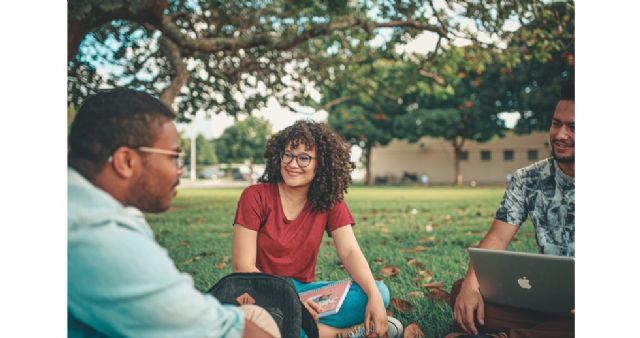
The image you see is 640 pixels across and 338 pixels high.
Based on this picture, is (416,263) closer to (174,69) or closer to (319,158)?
(319,158)

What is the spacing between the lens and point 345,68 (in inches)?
281

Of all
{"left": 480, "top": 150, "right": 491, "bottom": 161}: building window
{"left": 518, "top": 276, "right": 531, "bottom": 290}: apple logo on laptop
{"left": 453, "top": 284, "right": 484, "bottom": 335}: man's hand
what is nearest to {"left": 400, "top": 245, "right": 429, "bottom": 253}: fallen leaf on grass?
{"left": 453, "top": 284, "right": 484, "bottom": 335}: man's hand

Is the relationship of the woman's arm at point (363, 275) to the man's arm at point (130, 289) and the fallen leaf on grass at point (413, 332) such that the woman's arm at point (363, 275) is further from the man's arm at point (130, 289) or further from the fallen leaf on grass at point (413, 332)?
→ the man's arm at point (130, 289)

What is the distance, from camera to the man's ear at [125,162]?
4.97 ft

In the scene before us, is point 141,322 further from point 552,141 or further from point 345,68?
point 345,68

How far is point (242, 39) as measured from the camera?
17.3 ft

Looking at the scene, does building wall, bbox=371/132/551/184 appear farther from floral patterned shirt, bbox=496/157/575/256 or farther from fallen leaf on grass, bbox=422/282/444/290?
floral patterned shirt, bbox=496/157/575/256

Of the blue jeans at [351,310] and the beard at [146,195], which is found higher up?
the beard at [146,195]

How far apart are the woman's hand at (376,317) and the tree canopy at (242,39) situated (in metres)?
2.01

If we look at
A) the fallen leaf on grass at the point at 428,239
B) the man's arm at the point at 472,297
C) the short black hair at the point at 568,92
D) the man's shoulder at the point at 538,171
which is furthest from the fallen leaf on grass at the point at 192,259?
the short black hair at the point at 568,92

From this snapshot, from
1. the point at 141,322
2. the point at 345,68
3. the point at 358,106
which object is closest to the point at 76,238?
the point at 141,322

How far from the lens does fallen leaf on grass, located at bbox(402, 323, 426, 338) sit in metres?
2.58
